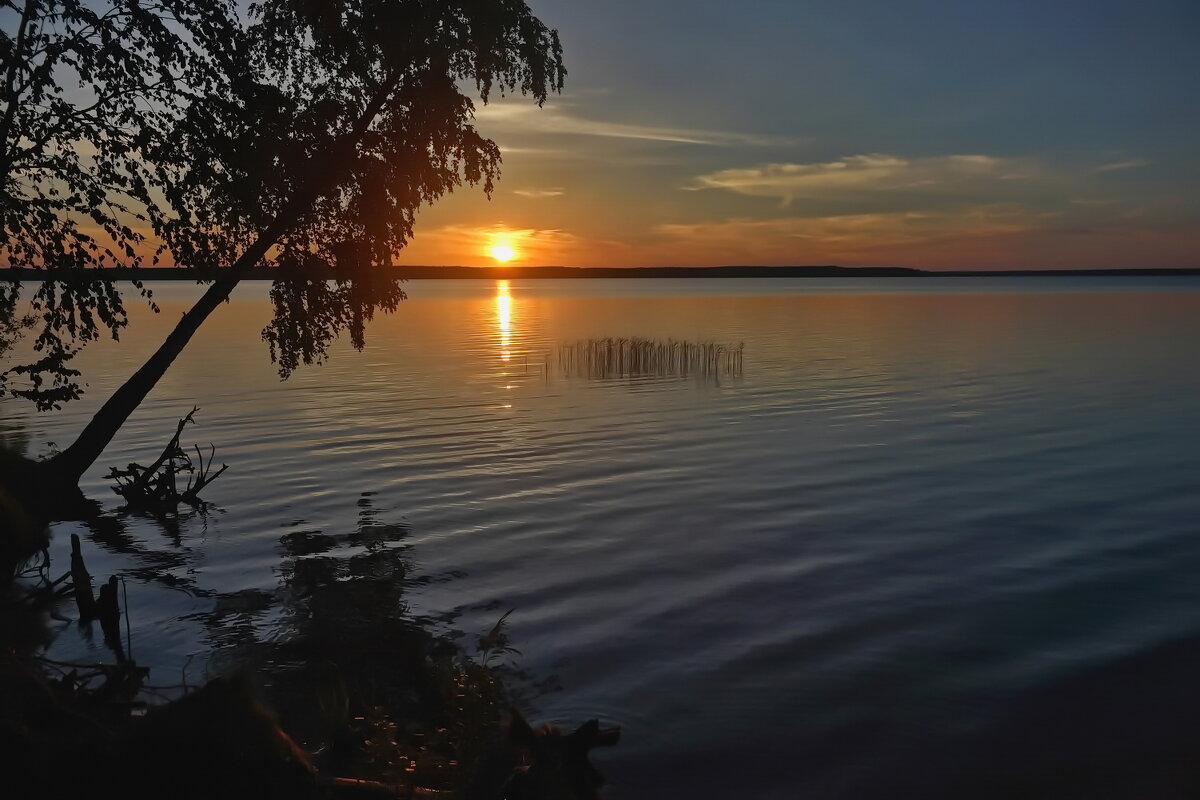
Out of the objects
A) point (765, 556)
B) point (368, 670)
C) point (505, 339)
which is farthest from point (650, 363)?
point (368, 670)

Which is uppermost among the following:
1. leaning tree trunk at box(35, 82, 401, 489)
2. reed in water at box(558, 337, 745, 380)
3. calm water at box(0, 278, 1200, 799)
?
leaning tree trunk at box(35, 82, 401, 489)

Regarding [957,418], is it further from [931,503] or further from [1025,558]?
[1025,558]

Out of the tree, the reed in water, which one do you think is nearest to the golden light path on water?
the reed in water

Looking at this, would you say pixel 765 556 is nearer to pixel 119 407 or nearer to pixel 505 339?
pixel 119 407

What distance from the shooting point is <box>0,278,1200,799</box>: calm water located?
878cm

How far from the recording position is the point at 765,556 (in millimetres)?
14562

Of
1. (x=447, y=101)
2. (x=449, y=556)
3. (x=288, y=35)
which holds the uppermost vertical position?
(x=288, y=35)

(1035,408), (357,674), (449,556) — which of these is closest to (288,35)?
(449,556)

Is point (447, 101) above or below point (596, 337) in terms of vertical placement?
above

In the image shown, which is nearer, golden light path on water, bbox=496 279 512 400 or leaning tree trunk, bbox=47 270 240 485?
leaning tree trunk, bbox=47 270 240 485

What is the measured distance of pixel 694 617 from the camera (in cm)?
1188

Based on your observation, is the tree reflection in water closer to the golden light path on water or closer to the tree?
the tree

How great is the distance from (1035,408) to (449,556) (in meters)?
23.6

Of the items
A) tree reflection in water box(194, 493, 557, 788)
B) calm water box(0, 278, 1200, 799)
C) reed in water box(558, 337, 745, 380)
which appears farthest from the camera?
reed in water box(558, 337, 745, 380)
